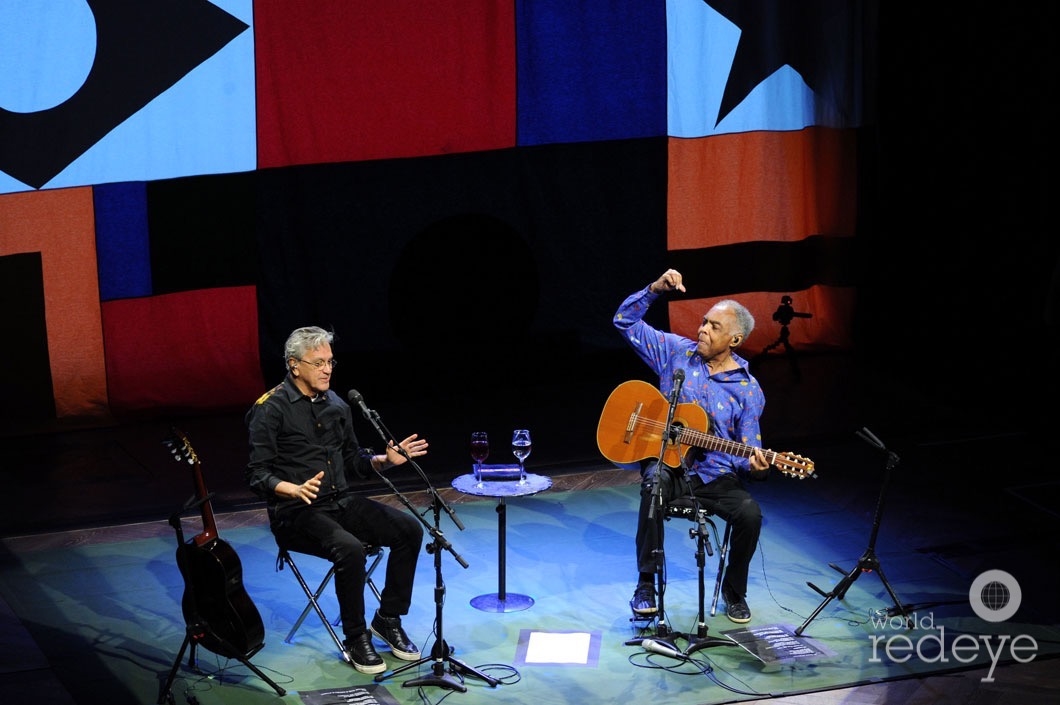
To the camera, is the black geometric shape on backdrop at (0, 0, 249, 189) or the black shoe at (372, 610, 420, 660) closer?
the black shoe at (372, 610, 420, 660)

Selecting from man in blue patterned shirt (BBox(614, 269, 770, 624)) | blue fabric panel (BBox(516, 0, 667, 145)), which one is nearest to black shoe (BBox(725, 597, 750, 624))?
man in blue patterned shirt (BBox(614, 269, 770, 624))

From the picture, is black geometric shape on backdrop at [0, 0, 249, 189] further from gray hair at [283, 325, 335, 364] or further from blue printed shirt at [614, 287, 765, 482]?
blue printed shirt at [614, 287, 765, 482]

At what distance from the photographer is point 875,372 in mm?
9492

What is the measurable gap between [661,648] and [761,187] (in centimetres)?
478

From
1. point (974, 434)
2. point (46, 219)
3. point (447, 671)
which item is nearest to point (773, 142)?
point (974, 434)

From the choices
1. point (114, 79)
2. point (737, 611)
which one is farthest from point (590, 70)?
point (737, 611)

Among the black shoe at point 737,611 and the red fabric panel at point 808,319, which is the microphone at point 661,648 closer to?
the black shoe at point 737,611

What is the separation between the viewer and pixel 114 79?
26.1 feet

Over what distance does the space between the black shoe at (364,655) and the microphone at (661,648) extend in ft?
3.43

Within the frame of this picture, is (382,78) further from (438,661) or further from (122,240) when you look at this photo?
(438,661)

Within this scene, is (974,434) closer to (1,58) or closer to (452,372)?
(452,372)

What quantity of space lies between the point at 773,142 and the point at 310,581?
4.91 meters

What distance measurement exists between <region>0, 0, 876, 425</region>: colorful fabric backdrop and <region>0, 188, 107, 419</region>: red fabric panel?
1cm

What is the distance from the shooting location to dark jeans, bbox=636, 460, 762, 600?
5805mm
